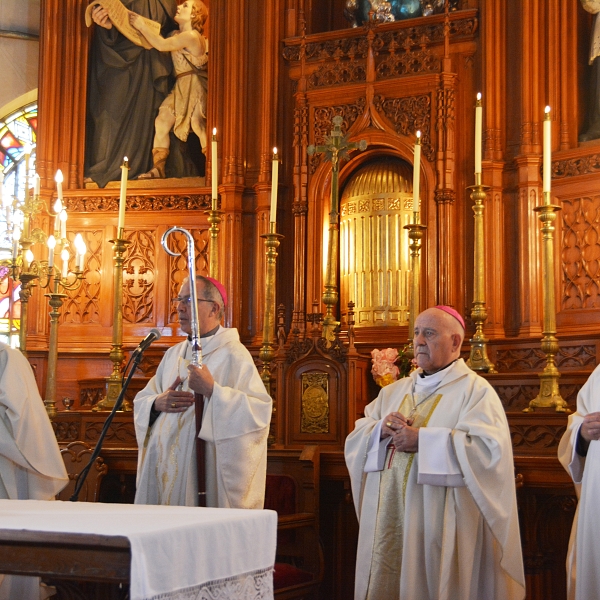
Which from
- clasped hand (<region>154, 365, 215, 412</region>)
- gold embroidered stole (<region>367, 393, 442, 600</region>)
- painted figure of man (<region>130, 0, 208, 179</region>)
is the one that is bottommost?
gold embroidered stole (<region>367, 393, 442, 600</region>)

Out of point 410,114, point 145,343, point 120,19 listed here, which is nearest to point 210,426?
point 145,343

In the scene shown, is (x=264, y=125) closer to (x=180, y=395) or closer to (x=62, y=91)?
(x=62, y=91)

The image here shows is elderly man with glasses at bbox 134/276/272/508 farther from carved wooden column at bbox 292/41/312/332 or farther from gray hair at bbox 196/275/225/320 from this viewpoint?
carved wooden column at bbox 292/41/312/332

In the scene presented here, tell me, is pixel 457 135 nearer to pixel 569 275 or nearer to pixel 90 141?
pixel 569 275

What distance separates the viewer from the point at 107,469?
6.29 meters

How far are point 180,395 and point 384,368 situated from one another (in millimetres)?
1954

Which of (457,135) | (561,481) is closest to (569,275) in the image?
(457,135)

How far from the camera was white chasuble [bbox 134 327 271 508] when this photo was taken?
5.05m

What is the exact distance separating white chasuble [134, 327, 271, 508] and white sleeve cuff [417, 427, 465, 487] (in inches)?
35.4

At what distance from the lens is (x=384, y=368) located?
264 inches

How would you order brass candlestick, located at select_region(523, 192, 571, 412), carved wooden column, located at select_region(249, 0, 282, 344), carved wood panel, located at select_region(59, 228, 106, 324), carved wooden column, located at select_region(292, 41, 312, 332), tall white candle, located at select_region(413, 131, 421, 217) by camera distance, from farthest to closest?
carved wood panel, located at select_region(59, 228, 106, 324) < carved wooden column, located at select_region(249, 0, 282, 344) < carved wooden column, located at select_region(292, 41, 312, 332) < tall white candle, located at select_region(413, 131, 421, 217) < brass candlestick, located at select_region(523, 192, 571, 412)

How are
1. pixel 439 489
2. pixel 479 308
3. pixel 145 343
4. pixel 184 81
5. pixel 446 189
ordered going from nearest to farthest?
pixel 145 343 < pixel 439 489 < pixel 479 308 < pixel 446 189 < pixel 184 81

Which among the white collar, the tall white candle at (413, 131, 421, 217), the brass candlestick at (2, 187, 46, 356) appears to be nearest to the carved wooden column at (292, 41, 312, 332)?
the tall white candle at (413, 131, 421, 217)

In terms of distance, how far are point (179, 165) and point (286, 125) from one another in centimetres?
127
